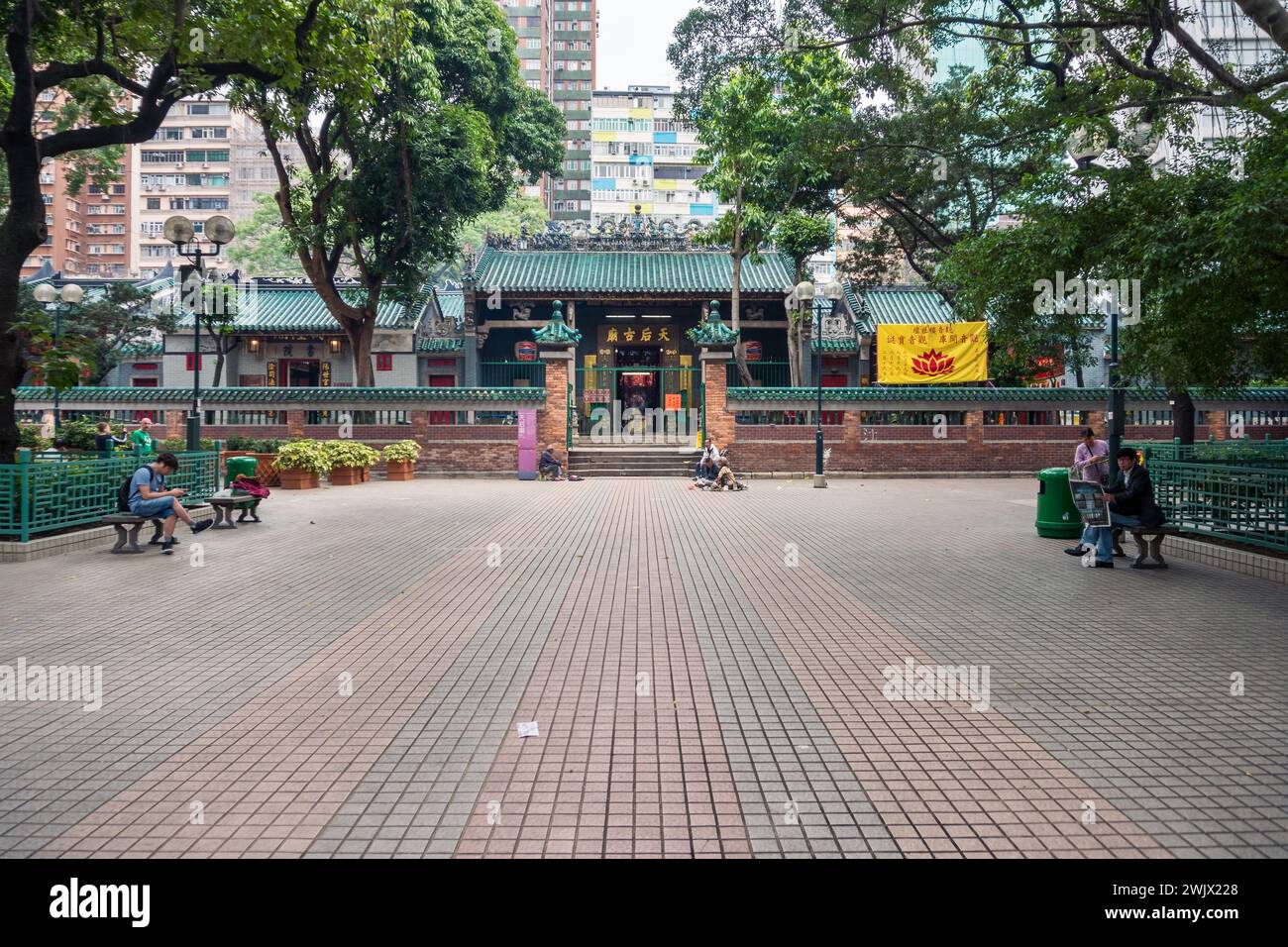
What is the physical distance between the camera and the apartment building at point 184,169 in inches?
2913

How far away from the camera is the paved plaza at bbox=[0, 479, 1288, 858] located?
143 inches

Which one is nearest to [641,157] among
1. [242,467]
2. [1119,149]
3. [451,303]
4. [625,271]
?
[451,303]

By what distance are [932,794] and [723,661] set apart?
2336 mm

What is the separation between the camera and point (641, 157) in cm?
7812

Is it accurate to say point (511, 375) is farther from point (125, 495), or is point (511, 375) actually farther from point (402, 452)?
point (125, 495)

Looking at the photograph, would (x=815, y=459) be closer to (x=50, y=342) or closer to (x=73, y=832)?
(x=50, y=342)

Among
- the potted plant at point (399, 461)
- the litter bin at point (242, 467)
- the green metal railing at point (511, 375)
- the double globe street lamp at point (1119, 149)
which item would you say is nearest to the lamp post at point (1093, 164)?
the double globe street lamp at point (1119, 149)

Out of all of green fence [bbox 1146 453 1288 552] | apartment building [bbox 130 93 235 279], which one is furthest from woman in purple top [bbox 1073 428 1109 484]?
apartment building [bbox 130 93 235 279]

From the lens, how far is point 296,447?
20016 mm

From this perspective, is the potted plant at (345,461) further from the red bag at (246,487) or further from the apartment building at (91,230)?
the apartment building at (91,230)

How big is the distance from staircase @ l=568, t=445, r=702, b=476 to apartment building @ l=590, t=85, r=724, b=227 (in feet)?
190

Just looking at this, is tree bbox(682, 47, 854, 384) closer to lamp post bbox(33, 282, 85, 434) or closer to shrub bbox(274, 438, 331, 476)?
shrub bbox(274, 438, 331, 476)

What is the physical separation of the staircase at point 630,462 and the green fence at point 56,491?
1273cm

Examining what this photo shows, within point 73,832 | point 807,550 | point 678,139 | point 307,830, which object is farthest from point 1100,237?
point 678,139
